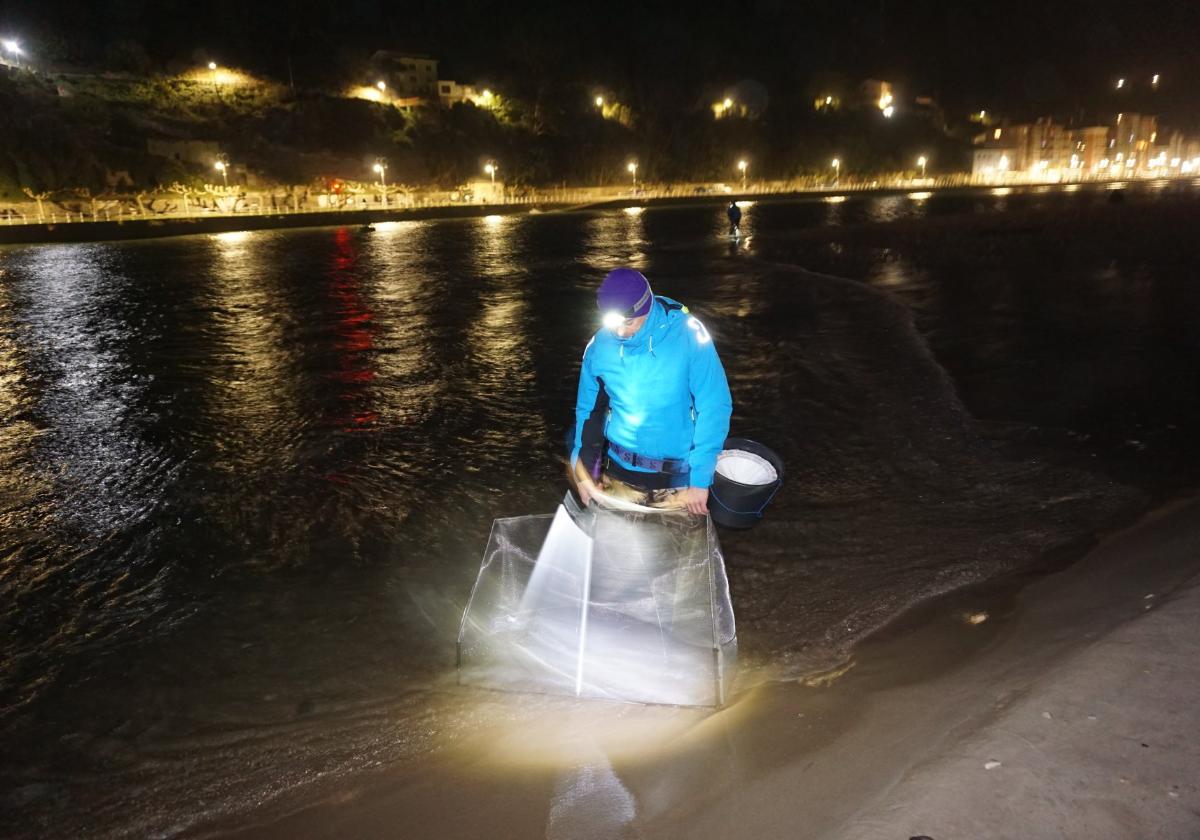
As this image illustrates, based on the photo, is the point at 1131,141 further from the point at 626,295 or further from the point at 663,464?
the point at 626,295

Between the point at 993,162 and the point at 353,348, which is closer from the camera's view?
the point at 353,348

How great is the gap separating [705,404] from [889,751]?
1760mm

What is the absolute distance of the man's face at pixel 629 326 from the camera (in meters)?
3.45

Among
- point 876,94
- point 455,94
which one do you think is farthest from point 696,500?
point 876,94

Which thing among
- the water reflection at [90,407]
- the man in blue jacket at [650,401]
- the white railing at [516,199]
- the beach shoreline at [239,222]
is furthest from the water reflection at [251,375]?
the white railing at [516,199]

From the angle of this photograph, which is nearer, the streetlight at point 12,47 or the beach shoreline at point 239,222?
the beach shoreline at point 239,222

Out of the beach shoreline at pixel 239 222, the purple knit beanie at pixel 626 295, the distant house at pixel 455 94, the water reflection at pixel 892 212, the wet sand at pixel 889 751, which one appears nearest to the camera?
the wet sand at pixel 889 751

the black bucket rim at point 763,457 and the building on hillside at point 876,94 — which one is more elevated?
A: the building on hillside at point 876,94

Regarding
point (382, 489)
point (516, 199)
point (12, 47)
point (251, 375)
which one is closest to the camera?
point (382, 489)

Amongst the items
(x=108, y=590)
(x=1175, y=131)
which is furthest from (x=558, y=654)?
(x=1175, y=131)

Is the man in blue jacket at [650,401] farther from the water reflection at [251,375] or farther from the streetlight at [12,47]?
the streetlight at [12,47]

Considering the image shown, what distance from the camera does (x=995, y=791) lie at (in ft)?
7.86

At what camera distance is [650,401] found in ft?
12.2

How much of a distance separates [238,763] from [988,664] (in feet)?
12.8
